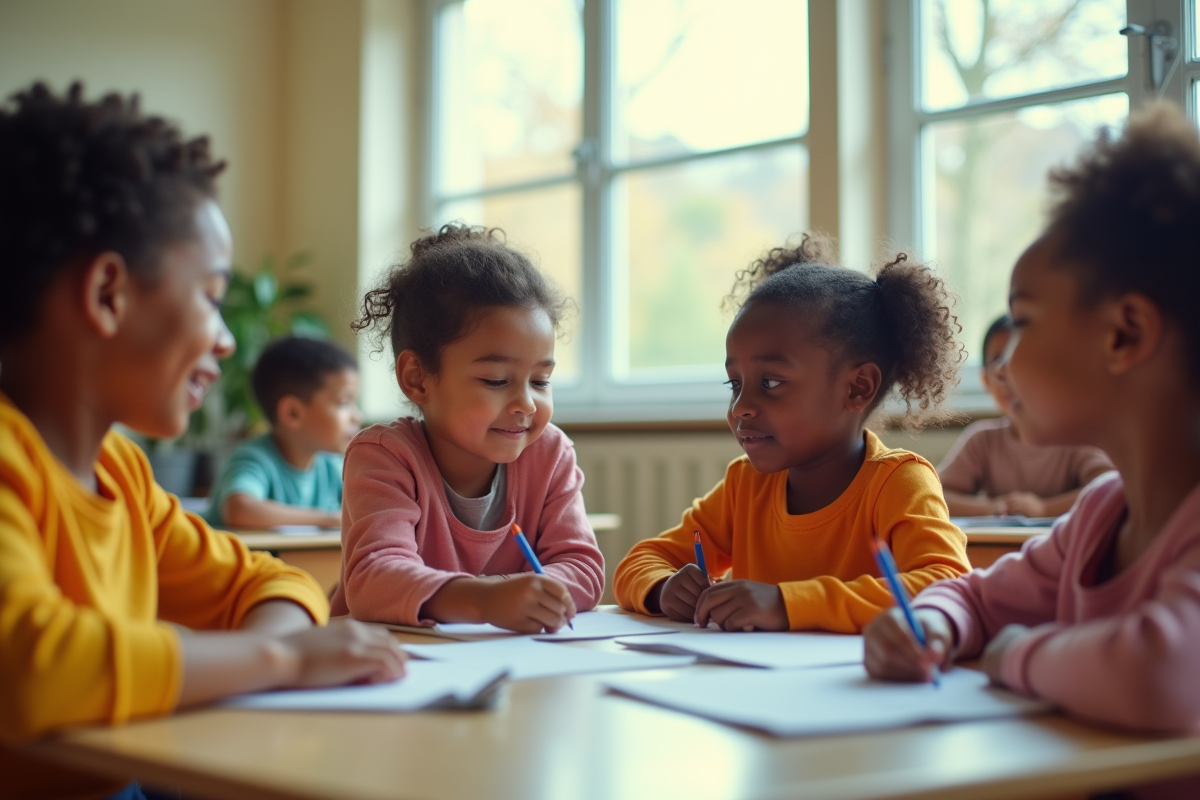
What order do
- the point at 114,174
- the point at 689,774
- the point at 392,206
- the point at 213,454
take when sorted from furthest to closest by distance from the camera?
the point at 392,206, the point at 213,454, the point at 114,174, the point at 689,774

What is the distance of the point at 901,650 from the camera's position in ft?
3.03

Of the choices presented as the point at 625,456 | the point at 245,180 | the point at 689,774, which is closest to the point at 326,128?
the point at 245,180

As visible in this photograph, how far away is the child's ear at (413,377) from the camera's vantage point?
1.68 metres

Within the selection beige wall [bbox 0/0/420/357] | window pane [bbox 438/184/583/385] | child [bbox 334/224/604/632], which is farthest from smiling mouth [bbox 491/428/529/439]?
beige wall [bbox 0/0/420/357]

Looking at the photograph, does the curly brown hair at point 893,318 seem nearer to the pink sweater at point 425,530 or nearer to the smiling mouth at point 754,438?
the smiling mouth at point 754,438

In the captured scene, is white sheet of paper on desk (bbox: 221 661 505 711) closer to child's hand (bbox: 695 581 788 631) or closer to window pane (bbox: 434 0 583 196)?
child's hand (bbox: 695 581 788 631)

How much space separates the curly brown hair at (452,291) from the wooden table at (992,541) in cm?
87

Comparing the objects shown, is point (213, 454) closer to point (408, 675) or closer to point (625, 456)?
point (625, 456)

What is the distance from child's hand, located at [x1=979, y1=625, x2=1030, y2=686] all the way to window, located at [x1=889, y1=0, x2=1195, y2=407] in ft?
7.86

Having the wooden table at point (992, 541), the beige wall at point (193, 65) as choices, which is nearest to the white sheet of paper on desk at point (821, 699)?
the wooden table at point (992, 541)

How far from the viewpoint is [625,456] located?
12.9 ft

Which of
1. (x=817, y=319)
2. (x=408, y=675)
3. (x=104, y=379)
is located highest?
(x=817, y=319)

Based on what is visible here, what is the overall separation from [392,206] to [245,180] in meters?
0.73

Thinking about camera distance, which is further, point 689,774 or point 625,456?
point 625,456
